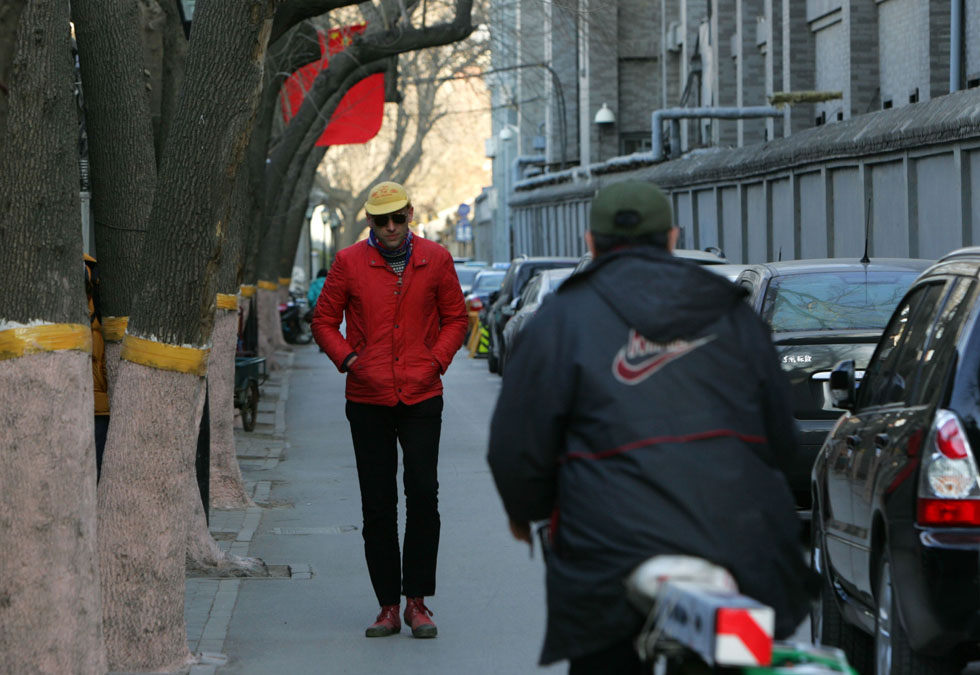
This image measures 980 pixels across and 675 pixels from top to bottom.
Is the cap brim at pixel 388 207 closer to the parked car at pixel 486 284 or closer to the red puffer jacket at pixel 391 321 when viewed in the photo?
the red puffer jacket at pixel 391 321

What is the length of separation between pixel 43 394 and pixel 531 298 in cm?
→ 1774

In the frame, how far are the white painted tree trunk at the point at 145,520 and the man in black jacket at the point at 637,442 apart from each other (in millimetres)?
3188

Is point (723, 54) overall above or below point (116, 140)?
above

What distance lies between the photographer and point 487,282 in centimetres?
3928

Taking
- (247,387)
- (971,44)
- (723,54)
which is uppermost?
(723,54)

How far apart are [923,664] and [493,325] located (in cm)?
2321

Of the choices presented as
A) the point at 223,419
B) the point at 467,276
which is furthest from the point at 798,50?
the point at 223,419

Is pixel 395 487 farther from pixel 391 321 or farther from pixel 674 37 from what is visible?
pixel 674 37

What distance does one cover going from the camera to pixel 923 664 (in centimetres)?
529

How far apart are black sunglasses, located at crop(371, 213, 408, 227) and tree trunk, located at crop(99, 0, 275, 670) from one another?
27.9 inches

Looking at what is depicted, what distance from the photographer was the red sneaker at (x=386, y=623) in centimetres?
761

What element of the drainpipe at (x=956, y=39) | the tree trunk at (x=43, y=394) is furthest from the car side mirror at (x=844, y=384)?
the drainpipe at (x=956, y=39)

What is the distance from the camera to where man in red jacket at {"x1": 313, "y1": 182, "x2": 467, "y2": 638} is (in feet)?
24.6

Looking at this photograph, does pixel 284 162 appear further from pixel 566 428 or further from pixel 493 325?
pixel 566 428
